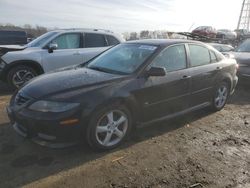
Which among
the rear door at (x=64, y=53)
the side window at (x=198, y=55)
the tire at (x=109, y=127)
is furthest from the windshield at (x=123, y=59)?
the rear door at (x=64, y=53)

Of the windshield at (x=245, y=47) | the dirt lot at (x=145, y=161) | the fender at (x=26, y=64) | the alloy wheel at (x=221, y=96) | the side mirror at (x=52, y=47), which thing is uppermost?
the side mirror at (x=52, y=47)

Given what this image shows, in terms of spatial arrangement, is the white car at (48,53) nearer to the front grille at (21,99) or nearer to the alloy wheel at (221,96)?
the front grille at (21,99)

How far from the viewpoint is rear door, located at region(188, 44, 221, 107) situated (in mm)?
5406

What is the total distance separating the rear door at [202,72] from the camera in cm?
541

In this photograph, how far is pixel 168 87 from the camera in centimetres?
486

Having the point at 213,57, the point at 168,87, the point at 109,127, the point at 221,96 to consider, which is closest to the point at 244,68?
the point at 221,96

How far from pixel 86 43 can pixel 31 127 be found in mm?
5134

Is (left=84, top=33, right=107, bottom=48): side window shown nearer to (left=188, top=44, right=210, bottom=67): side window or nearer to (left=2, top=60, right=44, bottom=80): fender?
(left=2, top=60, right=44, bottom=80): fender

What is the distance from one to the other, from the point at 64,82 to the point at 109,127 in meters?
0.93

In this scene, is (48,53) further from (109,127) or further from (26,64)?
(109,127)

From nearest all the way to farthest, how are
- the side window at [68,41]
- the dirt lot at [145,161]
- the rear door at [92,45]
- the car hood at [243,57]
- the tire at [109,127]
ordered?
the dirt lot at [145,161]
the tire at [109,127]
the side window at [68,41]
the rear door at [92,45]
the car hood at [243,57]

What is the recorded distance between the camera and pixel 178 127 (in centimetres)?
538

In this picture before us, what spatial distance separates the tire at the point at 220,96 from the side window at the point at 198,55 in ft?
2.27

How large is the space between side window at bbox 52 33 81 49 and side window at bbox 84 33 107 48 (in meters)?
0.25
